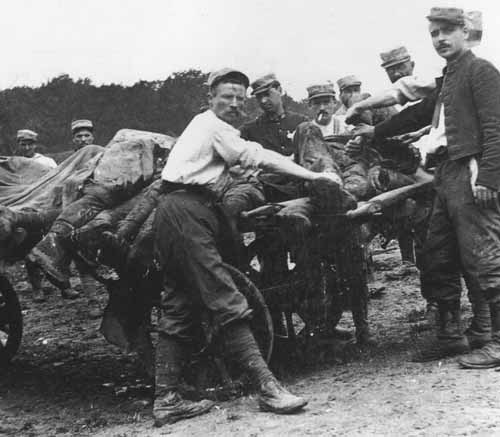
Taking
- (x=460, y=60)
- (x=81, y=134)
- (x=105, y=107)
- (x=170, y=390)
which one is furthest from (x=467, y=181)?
(x=105, y=107)

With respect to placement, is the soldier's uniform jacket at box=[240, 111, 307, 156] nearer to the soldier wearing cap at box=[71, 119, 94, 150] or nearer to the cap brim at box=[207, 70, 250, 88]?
the cap brim at box=[207, 70, 250, 88]

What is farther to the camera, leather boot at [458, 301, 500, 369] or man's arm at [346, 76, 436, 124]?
man's arm at [346, 76, 436, 124]

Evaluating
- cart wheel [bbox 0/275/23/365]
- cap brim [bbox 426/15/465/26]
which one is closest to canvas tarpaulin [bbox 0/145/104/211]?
cart wheel [bbox 0/275/23/365]

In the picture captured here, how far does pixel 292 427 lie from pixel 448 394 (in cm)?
99

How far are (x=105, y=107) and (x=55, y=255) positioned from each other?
33.1 ft

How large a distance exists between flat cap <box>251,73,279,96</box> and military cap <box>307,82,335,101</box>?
3.16 feet

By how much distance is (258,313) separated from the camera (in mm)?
5219

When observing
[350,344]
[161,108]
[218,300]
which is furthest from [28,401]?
[161,108]

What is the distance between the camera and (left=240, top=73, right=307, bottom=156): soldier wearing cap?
7.09 metres

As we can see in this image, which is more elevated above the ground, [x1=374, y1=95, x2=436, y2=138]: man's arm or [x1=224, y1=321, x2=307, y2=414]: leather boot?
[x1=374, y1=95, x2=436, y2=138]: man's arm

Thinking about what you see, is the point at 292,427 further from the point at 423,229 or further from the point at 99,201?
the point at 423,229

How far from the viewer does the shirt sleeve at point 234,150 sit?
4.71m

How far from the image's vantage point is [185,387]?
5.12 m

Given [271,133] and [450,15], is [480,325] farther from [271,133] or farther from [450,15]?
[271,133]
